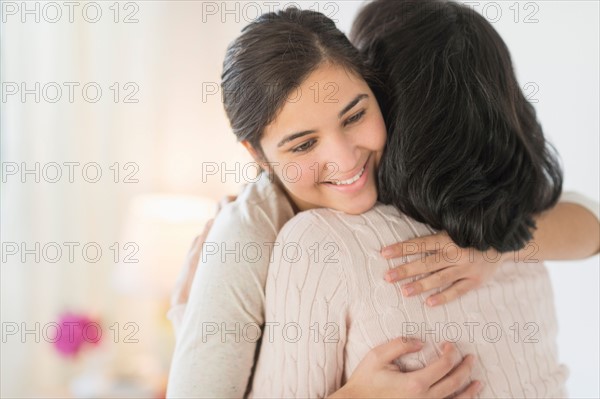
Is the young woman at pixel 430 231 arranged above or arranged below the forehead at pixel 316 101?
below

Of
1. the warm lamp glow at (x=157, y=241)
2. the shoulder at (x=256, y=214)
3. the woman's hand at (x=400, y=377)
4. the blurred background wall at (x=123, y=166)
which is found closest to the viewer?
the woman's hand at (x=400, y=377)

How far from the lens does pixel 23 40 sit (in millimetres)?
2613

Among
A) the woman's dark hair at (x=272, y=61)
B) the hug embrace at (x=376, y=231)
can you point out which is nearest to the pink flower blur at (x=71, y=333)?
the hug embrace at (x=376, y=231)

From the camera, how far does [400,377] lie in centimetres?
108

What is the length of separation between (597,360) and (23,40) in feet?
7.56

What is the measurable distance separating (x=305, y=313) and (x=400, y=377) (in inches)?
7.1

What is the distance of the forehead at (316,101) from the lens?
112 cm

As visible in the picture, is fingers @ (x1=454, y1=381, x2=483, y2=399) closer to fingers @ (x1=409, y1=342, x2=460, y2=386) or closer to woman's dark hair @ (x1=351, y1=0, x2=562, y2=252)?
fingers @ (x1=409, y1=342, x2=460, y2=386)

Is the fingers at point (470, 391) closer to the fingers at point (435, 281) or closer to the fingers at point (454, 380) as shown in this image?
the fingers at point (454, 380)

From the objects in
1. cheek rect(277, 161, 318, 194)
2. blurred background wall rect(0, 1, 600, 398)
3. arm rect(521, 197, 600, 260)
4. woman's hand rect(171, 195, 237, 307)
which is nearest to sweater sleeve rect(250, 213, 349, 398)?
cheek rect(277, 161, 318, 194)

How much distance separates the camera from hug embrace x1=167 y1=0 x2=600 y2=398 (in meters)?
1.09

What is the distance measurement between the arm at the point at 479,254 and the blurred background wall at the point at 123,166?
600 mm

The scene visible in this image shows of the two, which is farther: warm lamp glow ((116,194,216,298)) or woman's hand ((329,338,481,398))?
warm lamp glow ((116,194,216,298))

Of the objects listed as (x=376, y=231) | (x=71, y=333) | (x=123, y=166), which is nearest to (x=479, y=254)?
(x=376, y=231)
